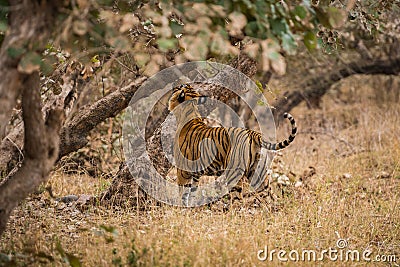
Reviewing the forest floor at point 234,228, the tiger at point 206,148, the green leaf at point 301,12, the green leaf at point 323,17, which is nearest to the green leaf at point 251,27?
the green leaf at point 301,12

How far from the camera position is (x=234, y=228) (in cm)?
510

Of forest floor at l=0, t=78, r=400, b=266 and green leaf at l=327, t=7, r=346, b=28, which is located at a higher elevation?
green leaf at l=327, t=7, r=346, b=28

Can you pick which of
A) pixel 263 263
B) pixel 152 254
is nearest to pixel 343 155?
pixel 263 263

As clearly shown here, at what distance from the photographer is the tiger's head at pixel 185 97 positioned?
6336mm

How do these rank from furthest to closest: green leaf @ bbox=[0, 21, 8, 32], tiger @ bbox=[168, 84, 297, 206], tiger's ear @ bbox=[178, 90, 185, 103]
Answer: tiger's ear @ bbox=[178, 90, 185, 103], tiger @ bbox=[168, 84, 297, 206], green leaf @ bbox=[0, 21, 8, 32]

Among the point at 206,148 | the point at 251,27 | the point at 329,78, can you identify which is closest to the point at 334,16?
the point at 251,27

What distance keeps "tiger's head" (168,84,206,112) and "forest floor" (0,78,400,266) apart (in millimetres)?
1116

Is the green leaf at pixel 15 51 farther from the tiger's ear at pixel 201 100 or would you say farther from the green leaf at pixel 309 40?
the tiger's ear at pixel 201 100

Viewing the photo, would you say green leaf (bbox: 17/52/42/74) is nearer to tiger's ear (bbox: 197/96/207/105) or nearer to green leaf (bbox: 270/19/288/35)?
green leaf (bbox: 270/19/288/35)

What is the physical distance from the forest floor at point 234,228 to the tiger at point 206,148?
41 cm

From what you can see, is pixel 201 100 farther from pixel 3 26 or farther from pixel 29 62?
pixel 29 62

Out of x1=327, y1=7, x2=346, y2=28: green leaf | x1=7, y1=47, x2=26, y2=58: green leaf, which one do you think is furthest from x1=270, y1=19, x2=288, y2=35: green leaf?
x1=7, y1=47, x2=26, y2=58: green leaf

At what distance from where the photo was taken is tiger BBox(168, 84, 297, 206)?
6133mm

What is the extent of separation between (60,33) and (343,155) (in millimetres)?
6494
